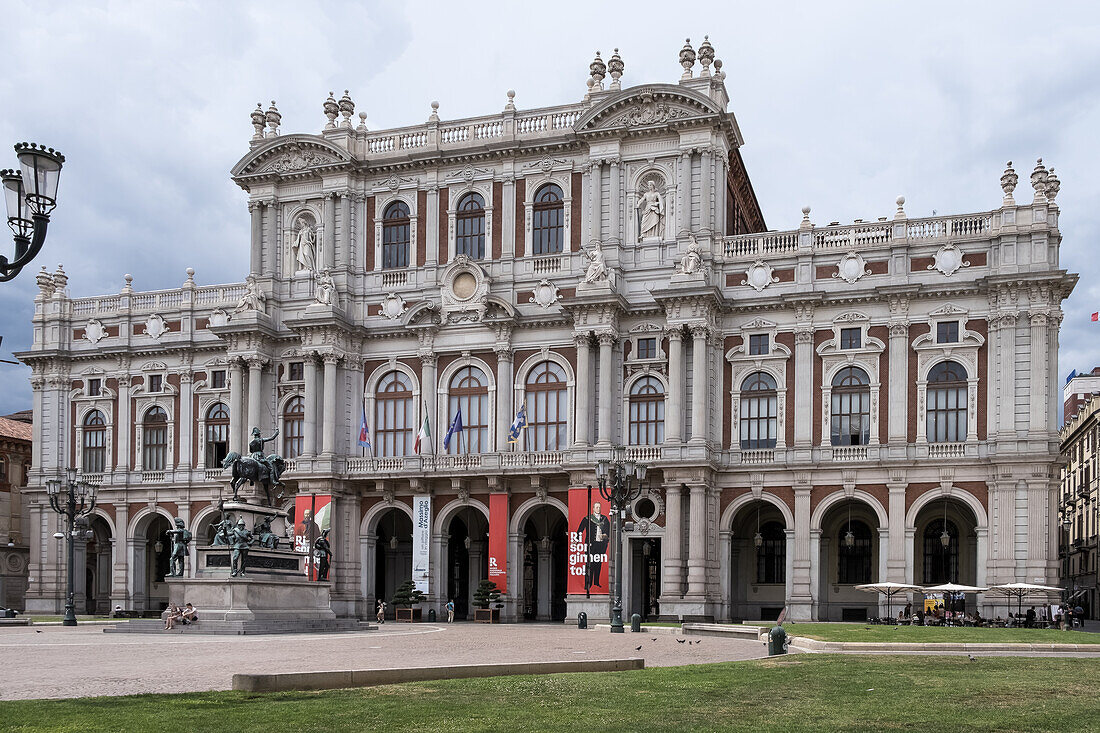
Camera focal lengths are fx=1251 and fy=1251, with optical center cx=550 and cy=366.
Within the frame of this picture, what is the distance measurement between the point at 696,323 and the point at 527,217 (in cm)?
1094

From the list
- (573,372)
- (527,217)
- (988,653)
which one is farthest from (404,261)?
(988,653)

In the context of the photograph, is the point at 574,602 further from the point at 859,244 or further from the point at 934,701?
the point at 934,701

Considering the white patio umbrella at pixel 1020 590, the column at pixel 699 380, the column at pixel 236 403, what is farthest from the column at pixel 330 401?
the white patio umbrella at pixel 1020 590

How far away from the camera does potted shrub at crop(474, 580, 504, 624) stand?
57594mm

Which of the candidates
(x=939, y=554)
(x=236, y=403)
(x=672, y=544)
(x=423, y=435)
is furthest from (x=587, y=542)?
(x=236, y=403)

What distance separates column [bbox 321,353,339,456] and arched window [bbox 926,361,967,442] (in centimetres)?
2829

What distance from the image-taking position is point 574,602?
5647 cm

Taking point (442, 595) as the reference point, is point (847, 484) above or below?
above

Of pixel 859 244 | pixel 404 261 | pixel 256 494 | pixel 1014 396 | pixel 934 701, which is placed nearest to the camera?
pixel 934 701

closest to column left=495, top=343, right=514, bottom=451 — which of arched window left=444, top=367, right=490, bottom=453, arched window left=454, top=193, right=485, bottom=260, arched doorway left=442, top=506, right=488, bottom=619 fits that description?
arched window left=444, top=367, right=490, bottom=453

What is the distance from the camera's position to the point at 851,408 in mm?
56094

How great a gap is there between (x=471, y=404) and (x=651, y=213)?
12838 mm

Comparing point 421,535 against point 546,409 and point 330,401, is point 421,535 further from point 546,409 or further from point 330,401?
point 546,409

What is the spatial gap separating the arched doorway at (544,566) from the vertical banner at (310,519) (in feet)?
32.0
